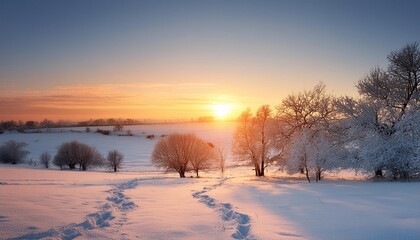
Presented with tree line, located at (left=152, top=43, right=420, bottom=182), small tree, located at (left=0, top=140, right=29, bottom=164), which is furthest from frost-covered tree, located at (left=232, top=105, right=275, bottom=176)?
small tree, located at (left=0, top=140, right=29, bottom=164)

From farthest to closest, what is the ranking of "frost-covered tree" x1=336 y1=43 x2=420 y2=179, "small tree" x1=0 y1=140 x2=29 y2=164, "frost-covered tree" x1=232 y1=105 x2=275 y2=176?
"small tree" x1=0 y1=140 x2=29 y2=164 < "frost-covered tree" x1=232 y1=105 x2=275 y2=176 < "frost-covered tree" x1=336 y1=43 x2=420 y2=179

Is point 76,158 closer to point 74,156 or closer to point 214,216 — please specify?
point 74,156

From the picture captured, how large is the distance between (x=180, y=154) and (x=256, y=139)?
12.2 m

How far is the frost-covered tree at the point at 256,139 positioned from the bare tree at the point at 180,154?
7.56 meters

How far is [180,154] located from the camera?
45.5 meters

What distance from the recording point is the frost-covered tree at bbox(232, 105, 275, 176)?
3838 centimetres

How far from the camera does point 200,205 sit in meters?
14.8

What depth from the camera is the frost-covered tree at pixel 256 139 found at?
126 ft

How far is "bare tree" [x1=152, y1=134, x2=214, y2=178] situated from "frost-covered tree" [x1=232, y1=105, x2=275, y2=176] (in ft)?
24.8

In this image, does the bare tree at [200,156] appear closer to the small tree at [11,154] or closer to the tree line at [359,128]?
the tree line at [359,128]

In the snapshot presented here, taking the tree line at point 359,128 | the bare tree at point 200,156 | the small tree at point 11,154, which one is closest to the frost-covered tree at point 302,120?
the tree line at point 359,128

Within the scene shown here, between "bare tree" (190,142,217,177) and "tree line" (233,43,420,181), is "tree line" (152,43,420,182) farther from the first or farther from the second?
"bare tree" (190,142,217,177)

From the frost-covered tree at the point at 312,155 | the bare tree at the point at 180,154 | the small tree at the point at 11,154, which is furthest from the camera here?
the small tree at the point at 11,154

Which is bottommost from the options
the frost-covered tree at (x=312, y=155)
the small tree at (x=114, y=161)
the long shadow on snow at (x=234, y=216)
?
the small tree at (x=114, y=161)
